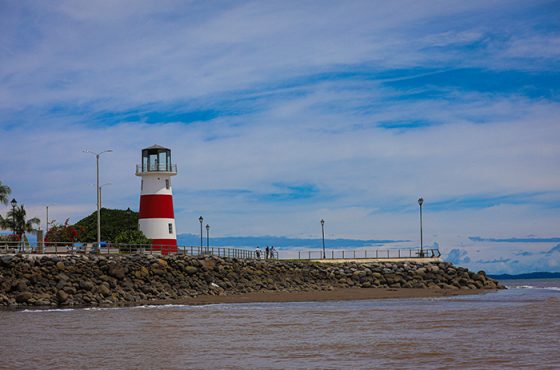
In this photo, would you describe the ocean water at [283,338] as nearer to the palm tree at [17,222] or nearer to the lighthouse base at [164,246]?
the lighthouse base at [164,246]

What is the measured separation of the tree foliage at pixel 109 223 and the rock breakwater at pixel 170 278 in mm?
20924

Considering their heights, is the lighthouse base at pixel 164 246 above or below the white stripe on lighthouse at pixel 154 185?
below

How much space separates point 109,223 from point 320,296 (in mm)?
34596

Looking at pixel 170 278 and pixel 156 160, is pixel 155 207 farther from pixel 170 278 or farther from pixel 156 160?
pixel 170 278

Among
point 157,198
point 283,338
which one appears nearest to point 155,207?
point 157,198

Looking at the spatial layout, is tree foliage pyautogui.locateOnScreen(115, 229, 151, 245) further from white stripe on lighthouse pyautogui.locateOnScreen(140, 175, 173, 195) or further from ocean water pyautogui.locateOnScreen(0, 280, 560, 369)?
ocean water pyautogui.locateOnScreen(0, 280, 560, 369)

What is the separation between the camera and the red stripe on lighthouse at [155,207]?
57219 mm

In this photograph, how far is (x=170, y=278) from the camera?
1746 inches

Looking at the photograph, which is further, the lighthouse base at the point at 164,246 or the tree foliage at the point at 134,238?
the tree foliage at the point at 134,238

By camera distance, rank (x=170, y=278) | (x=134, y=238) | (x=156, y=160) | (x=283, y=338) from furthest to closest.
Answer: (x=156, y=160) → (x=134, y=238) → (x=170, y=278) → (x=283, y=338)

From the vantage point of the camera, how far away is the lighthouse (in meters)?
56.7

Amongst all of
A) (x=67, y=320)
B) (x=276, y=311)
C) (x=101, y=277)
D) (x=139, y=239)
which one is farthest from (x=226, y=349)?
(x=139, y=239)

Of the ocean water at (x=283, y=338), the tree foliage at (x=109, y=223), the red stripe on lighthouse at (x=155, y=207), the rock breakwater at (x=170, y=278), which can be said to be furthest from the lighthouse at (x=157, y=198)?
the ocean water at (x=283, y=338)

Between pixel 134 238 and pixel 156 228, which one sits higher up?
pixel 156 228
